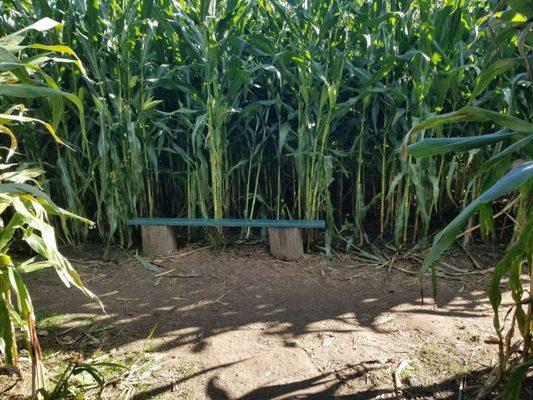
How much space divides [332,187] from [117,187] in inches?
67.9

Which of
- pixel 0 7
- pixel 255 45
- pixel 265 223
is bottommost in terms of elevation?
pixel 265 223

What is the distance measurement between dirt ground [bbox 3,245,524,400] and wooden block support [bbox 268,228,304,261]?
75mm

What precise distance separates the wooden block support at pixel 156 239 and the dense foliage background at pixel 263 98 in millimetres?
224

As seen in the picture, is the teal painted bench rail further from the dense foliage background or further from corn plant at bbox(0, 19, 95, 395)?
corn plant at bbox(0, 19, 95, 395)

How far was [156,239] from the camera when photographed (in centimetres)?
323

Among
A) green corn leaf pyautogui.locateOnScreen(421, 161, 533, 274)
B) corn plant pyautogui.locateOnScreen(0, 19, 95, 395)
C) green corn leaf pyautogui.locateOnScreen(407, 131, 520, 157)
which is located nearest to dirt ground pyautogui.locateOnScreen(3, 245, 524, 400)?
corn plant pyautogui.locateOnScreen(0, 19, 95, 395)

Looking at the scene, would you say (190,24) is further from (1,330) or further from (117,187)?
(1,330)

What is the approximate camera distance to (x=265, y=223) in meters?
3.13

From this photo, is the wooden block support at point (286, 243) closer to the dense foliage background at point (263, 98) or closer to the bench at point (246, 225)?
the bench at point (246, 225)

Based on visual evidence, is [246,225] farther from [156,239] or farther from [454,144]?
[454,144]

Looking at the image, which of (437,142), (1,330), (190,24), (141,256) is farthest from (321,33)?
(1,330)

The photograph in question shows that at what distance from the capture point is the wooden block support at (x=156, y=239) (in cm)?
322

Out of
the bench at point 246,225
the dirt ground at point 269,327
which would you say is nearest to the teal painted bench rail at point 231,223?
the bench at point 246,225

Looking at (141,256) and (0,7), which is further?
(141,256)
